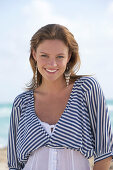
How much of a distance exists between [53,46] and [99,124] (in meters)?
0.76

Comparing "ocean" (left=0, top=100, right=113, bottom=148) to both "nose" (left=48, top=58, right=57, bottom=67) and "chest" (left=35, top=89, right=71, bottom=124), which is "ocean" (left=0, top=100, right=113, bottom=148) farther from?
"nose" (left=48, top=58, right=57, bottom=67)

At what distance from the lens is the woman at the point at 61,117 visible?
8.46 ft

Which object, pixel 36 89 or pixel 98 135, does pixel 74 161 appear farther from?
pixel 36 89

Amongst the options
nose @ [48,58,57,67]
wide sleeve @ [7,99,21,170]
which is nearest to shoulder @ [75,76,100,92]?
nose @ [48,58,57,67]

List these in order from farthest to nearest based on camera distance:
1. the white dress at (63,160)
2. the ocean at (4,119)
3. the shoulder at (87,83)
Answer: the ocean at (4,119) < the shoulder at (87,83) < the white dress at (63,160)

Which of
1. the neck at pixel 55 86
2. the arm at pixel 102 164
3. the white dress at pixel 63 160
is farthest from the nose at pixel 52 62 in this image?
the arm at pixel 102 164

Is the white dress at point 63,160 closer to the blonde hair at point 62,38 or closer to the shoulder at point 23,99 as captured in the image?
the shoulder at point 23,99

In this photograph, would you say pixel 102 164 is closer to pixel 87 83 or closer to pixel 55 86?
pixel 87 83

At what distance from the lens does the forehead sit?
2658mm

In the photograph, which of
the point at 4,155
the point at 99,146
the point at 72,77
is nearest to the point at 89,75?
the point at 72,77

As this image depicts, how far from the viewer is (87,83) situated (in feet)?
8.95

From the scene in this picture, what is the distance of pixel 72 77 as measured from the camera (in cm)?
296

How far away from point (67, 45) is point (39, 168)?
1084 mm

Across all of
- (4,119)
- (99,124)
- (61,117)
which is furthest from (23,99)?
(4,119)
